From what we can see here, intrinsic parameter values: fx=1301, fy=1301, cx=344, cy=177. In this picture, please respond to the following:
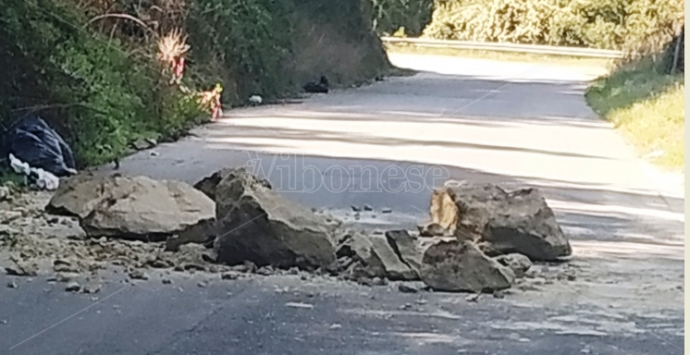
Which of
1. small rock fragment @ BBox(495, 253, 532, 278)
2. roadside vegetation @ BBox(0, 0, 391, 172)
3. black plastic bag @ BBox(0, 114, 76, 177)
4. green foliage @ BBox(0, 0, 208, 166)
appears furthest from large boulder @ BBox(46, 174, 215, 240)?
roadside vegetation @ BBox(0, 0, 391, 172)

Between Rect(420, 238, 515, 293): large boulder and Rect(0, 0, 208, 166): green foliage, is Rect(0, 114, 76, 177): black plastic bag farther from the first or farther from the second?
Rect(420, 238, 515, 293): large boulder

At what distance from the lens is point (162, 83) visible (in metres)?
15.9

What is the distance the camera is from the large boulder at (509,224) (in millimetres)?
7871

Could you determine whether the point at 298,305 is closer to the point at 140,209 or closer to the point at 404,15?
the point at 140,209

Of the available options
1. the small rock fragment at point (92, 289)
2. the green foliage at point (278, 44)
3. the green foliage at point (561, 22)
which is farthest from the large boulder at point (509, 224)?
the green foliage at point (561, 22)

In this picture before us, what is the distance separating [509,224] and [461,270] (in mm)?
1025

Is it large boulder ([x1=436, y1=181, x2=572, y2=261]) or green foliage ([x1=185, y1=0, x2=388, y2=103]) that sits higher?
large boulder ([x1=436, y1=181, x2=572, y2=261])

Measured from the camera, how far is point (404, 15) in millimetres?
36406

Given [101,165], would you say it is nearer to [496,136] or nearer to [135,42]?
[135,42]

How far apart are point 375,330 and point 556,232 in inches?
93.8

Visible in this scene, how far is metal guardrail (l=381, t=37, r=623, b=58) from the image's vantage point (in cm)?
3053

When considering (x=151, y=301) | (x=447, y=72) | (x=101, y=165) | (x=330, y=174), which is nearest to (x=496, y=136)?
(x=330, y=174)

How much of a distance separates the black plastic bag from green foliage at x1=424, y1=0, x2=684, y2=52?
11948mm

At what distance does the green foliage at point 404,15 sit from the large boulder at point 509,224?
2474 centimetres
